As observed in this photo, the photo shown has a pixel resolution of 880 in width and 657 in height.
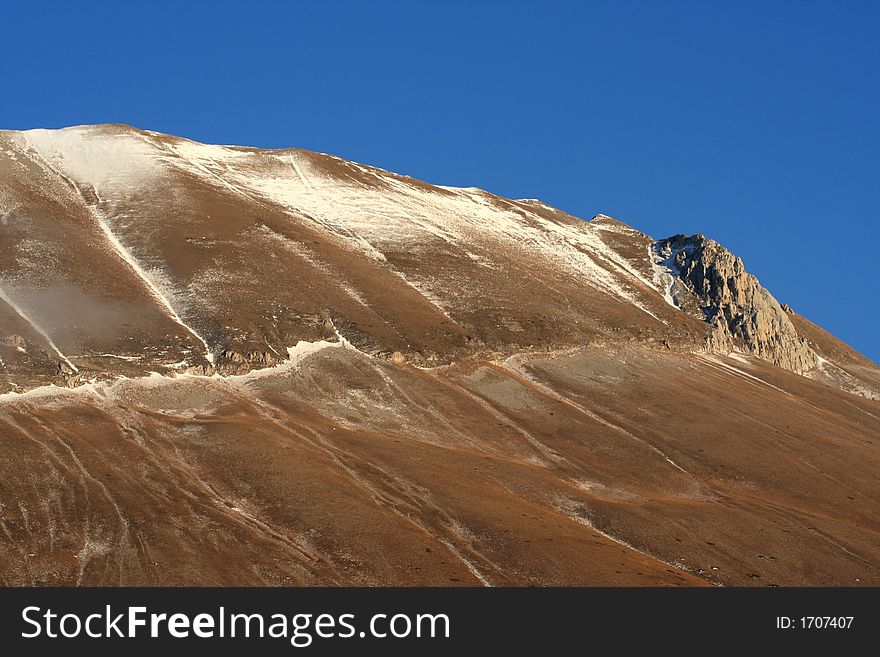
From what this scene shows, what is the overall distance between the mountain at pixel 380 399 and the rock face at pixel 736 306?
1.07ft

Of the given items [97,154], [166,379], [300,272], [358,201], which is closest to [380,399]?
[166,379]

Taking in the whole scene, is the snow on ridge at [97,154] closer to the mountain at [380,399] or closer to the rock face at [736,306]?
the mountain at [380,399]

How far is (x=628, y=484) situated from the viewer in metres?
67.2

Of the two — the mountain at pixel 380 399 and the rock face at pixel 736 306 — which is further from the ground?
the rock face at pixel 736 306

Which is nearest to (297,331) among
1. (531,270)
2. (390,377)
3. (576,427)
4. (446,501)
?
(390,377)

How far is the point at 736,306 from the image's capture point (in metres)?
109

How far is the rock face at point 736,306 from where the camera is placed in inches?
4190

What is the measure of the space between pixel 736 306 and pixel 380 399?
47.5 metres

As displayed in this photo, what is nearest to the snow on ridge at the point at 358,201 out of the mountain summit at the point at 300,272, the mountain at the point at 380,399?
the mountain summit at the point at 300,272

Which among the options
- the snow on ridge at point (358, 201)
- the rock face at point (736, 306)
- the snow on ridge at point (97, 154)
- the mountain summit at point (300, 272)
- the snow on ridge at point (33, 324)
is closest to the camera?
the snow on ridge at point (33, 324)

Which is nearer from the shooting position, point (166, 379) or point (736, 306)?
point (166, 379)

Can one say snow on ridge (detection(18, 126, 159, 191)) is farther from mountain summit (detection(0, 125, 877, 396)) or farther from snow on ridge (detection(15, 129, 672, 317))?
mountain summit (detection(0, 125, 877, 396))

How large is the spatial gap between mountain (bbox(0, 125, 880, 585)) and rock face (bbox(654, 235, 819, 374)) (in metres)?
0.32

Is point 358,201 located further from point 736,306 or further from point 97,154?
point 736,306
